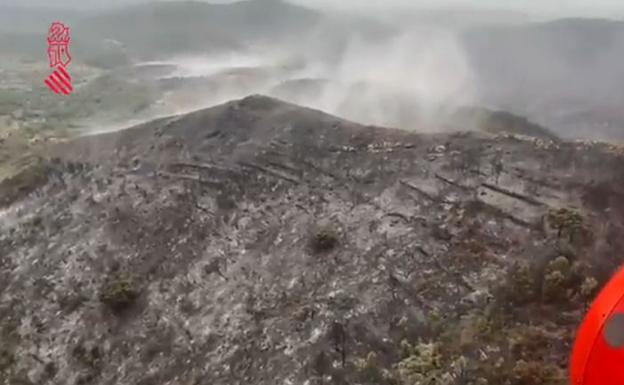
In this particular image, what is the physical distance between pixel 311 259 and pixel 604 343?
1617cm

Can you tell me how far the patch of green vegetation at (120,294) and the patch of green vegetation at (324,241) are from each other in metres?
7.48

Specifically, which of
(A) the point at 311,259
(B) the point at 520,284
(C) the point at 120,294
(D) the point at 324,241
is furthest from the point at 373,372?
(C) the point at 120,294

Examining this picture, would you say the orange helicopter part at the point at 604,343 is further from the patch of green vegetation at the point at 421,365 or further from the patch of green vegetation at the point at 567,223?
the patch of green vegetation at the point at 567,223

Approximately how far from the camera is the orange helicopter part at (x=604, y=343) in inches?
458

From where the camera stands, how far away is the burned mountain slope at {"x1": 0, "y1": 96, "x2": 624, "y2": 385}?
21.8 m

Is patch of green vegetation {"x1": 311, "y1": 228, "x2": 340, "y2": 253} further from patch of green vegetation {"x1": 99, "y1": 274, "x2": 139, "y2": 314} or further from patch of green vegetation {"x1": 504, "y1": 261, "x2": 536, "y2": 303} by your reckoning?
patch of green vegetation {"x1": 99, "y1": 274, "x2": 139, "y2": 314}

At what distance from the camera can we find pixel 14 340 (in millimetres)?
28469

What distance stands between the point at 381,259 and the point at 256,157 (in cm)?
1127

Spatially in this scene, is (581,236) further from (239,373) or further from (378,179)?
(239,373)

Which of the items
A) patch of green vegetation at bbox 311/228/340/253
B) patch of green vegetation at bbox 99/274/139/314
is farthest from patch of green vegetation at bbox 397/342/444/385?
A: patch of green vegetation at bbox 99/274/139/314

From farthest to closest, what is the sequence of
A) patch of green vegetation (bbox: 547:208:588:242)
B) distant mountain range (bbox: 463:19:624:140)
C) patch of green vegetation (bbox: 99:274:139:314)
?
distant mountain range (bbox: 463:19:624:140)
patch of green vegetation (bbox: 99:274:139:314)
patch of green vegetation (bbox: 547:208:588:242)

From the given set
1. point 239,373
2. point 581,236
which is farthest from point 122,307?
point 581,236

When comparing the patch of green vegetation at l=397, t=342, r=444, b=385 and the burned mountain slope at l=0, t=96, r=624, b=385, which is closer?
the patch of green vegetation at l=397, t=342, r=444, b=385

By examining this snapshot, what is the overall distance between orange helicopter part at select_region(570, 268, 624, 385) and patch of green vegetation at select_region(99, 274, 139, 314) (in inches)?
771
